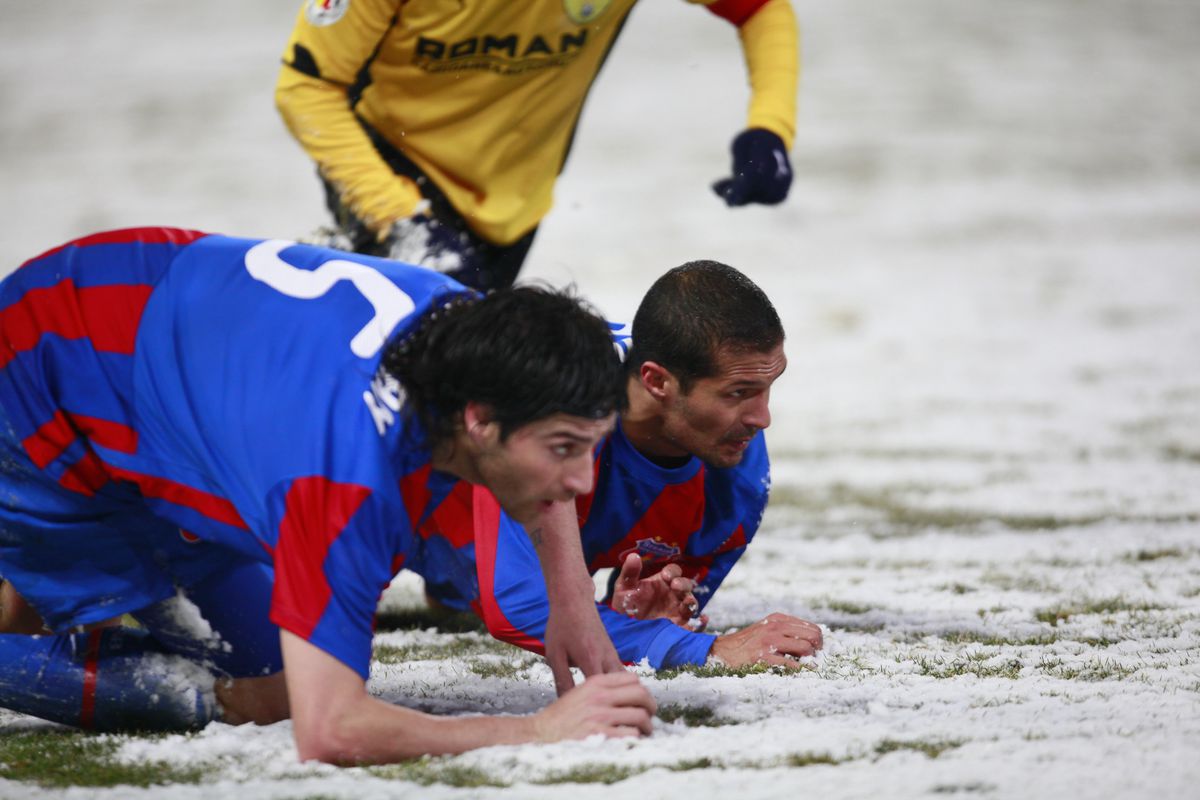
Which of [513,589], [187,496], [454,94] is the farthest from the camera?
[454,94]

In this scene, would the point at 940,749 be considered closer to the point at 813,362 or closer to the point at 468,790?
the point at 468,790

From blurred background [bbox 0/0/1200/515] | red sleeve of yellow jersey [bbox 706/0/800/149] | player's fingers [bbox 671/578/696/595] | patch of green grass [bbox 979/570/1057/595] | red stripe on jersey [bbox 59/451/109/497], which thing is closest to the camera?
red stripe on jersey [bbox 59/451/109/497]

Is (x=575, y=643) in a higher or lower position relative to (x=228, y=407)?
lower

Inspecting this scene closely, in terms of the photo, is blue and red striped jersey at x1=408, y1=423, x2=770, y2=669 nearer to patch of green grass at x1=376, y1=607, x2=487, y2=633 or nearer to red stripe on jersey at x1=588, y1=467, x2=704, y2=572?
red stripe on jersey at x1=588, y1=467, x2=704, y2=572

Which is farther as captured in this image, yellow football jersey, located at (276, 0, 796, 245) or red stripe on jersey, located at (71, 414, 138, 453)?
yellow football jersey, located at (276, 0, 796, 245)

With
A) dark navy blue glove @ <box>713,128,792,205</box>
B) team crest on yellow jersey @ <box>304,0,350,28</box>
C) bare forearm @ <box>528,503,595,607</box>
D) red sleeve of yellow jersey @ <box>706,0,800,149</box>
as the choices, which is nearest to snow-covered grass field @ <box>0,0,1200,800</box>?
bare forearm @ <box>528,503,595,607</box>

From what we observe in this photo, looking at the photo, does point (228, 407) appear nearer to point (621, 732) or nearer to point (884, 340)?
point (621, 732)

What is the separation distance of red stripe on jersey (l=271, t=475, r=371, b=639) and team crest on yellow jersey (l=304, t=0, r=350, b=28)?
199 centimetres

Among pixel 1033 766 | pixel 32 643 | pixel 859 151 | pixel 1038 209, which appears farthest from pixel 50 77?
pixel 1033 766

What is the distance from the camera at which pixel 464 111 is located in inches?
164

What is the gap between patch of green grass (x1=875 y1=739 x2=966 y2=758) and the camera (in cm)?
241

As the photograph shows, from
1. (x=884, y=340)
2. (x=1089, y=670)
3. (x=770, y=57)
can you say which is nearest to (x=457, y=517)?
(x=1089, y=670)

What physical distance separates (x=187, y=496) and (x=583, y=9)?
2.14 meters

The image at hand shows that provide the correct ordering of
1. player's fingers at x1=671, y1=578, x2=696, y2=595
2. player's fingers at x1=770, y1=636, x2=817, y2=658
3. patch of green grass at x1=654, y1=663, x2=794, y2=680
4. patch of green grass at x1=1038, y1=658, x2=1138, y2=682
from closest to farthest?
patch of green grass at x1=1038, y1=658, x2=1138, y2=682 < patch of green grass at x1=654, y1=663, x2=794, y2=680 < player's fingers at x1=770, y1=636, x2=817, y2=658 < player's fingers at x1=671, y1=578, x2=696, y2=595
